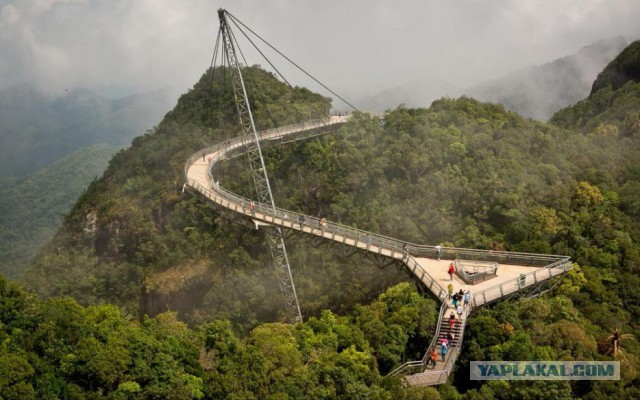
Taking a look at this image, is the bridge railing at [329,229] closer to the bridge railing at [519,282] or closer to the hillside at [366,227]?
the hillside at [366,227]

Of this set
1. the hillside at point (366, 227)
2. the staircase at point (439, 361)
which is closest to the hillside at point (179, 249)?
the hillside at point (366, 227)

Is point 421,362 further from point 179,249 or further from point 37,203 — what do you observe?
point 37,203

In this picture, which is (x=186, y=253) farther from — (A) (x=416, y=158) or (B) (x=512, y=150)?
(B) (x=512, y=150)

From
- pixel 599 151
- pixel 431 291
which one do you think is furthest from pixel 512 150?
pixel 431 291

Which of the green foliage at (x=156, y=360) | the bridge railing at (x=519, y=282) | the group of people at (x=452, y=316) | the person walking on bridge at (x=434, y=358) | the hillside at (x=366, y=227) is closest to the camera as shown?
the green foliage at (x=156, y=360)

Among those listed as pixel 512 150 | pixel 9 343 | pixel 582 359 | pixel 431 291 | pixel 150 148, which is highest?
pixel 150 148

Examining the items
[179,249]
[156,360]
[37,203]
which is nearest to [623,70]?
[179,249]
